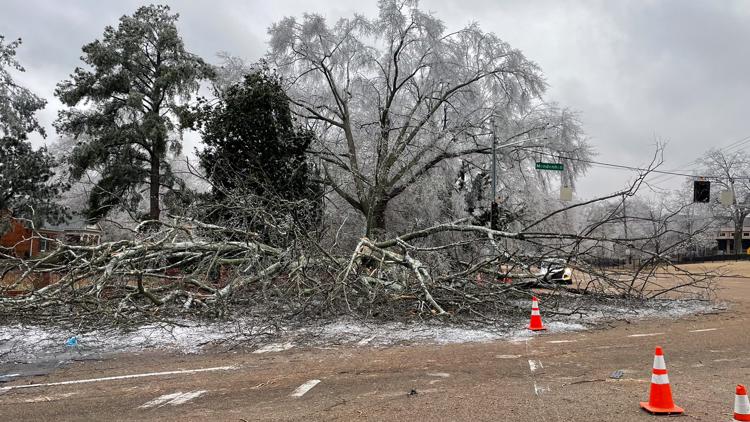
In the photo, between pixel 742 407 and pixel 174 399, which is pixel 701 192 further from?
pixel 174 399

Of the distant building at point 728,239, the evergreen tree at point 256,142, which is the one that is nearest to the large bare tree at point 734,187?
the distant building at point 728,239

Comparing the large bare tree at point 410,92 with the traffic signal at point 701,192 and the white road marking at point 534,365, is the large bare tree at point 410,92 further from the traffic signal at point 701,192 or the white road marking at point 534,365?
the white road marking at point 534,365

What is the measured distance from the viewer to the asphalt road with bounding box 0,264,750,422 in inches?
188

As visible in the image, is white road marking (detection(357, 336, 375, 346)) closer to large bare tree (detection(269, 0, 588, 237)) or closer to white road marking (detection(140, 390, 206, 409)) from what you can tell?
white road marking (detection(140, 390, 206, 409))

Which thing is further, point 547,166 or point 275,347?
point 547,166

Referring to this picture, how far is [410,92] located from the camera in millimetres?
24531

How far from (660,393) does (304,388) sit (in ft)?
11.1

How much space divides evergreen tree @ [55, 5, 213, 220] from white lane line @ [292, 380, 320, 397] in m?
20.5

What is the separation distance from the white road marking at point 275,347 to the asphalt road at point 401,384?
0.27 metres

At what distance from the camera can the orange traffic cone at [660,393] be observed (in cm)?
448

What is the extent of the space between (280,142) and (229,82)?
21.0ft

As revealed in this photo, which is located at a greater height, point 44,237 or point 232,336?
point 44,237

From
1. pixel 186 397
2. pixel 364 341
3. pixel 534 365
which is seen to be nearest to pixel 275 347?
pixel 364 341

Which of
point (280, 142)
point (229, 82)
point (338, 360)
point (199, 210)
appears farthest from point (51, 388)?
point (229, 82)
